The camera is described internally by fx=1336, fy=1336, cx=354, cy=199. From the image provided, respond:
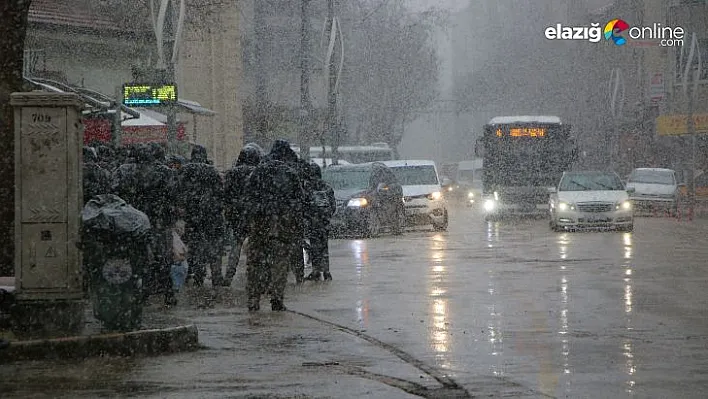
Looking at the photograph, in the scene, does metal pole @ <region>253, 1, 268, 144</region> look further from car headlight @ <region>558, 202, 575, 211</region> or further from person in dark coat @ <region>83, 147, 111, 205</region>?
person in dark coat @ <region>83, 147, 111, 205</region>

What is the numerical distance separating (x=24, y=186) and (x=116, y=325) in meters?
1.39

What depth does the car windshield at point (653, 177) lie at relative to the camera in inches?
1815

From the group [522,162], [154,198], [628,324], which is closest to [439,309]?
[628,324]

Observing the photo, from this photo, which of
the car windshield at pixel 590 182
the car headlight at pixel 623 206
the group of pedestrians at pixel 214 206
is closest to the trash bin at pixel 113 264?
the group of pedestrians at pixel 214 206

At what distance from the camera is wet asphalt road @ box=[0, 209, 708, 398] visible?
9414 mm

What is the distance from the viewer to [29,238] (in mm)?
11203

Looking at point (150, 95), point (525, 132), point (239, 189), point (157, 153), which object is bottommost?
point (239, 189)

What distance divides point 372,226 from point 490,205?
45.7 feet

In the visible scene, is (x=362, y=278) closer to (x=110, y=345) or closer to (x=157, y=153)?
(x=157, y=153)

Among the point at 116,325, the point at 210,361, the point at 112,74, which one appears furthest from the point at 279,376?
the point at 112,74

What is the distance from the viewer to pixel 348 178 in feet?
105

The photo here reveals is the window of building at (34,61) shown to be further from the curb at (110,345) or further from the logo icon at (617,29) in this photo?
the logo icon at (617,29)

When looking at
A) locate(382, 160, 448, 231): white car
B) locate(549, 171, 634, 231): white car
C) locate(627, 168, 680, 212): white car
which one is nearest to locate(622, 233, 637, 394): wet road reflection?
locate(549, 171, 634, 231): white car

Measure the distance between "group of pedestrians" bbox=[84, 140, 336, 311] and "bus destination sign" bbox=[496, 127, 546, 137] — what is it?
91.1 feet
